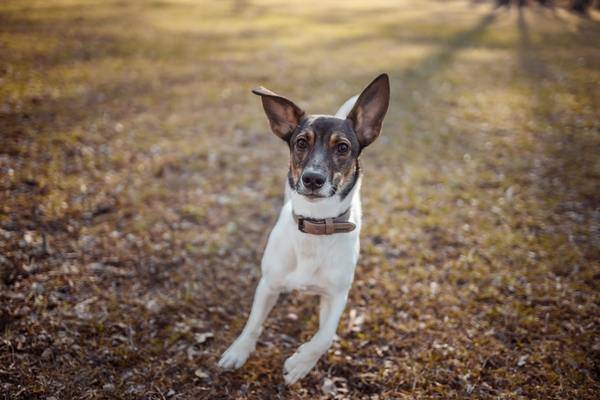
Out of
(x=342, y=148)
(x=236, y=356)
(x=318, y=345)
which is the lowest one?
(x=236, y=356)

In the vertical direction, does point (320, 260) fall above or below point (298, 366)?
above

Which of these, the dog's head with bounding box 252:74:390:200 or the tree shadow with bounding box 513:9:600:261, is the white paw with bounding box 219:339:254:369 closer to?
the dog's head with bounding box 252:74:390:200

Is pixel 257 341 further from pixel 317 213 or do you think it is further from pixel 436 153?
pixel 436 153

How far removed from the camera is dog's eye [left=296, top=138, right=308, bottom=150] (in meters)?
3.71

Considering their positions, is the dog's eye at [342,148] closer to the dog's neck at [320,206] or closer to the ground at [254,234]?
the dog's neck at [320,206]

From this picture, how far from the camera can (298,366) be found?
3.71 metres

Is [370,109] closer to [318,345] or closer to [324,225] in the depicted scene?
[324,225]

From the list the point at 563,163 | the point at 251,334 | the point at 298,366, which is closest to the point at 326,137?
the point at 251,334

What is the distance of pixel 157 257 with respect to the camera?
17.4ft

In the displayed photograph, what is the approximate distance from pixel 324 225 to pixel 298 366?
136cm

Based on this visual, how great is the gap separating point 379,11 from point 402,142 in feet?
83.6

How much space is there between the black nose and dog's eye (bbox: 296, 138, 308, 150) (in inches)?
19.8

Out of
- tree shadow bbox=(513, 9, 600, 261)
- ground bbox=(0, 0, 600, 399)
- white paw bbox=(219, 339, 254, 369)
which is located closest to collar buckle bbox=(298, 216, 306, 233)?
white paw bbox=(219, 339, 254, 369)

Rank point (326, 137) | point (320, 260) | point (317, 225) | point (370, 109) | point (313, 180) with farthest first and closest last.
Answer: point (370, 109), point (326, 137), point (320, 260), point (317, 225), point (313, 180)
